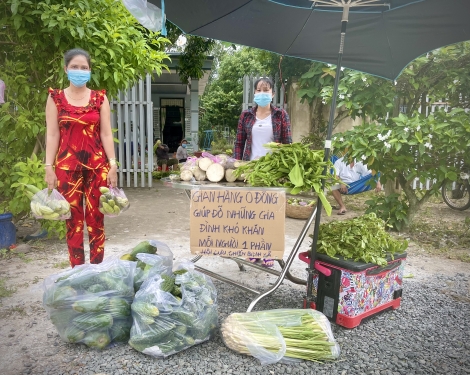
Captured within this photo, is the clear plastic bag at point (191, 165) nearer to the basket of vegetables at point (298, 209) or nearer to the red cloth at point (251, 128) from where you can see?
the red cloth at point (251, 128)

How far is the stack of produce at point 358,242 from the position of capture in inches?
108

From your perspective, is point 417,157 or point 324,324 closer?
point 324,324

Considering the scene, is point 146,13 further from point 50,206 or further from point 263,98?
point 50,206

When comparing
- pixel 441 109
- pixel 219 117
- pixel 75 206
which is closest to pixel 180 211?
pixel 75 206

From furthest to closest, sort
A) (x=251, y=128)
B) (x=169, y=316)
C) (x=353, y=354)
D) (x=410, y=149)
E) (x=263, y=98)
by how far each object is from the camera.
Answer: (x=410, y=149), (x=251, y=128), (x=263, y=98), (x=353, y=354), (x=169, y=316)

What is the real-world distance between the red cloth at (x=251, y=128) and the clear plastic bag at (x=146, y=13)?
1.42 metres

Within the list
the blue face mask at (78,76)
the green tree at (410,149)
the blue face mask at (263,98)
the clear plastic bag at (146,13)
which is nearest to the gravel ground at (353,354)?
the blue face mask at (263,98)

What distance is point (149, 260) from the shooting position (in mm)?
2697

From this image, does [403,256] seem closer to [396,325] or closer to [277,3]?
[396,325]

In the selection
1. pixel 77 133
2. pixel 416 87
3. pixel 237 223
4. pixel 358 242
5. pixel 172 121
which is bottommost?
pixel 358 242

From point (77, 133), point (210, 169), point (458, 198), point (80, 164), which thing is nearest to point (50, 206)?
point (80, 164)

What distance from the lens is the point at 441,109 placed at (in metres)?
4.93

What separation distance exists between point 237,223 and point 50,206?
1329 millimetres

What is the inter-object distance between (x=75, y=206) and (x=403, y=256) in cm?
253
